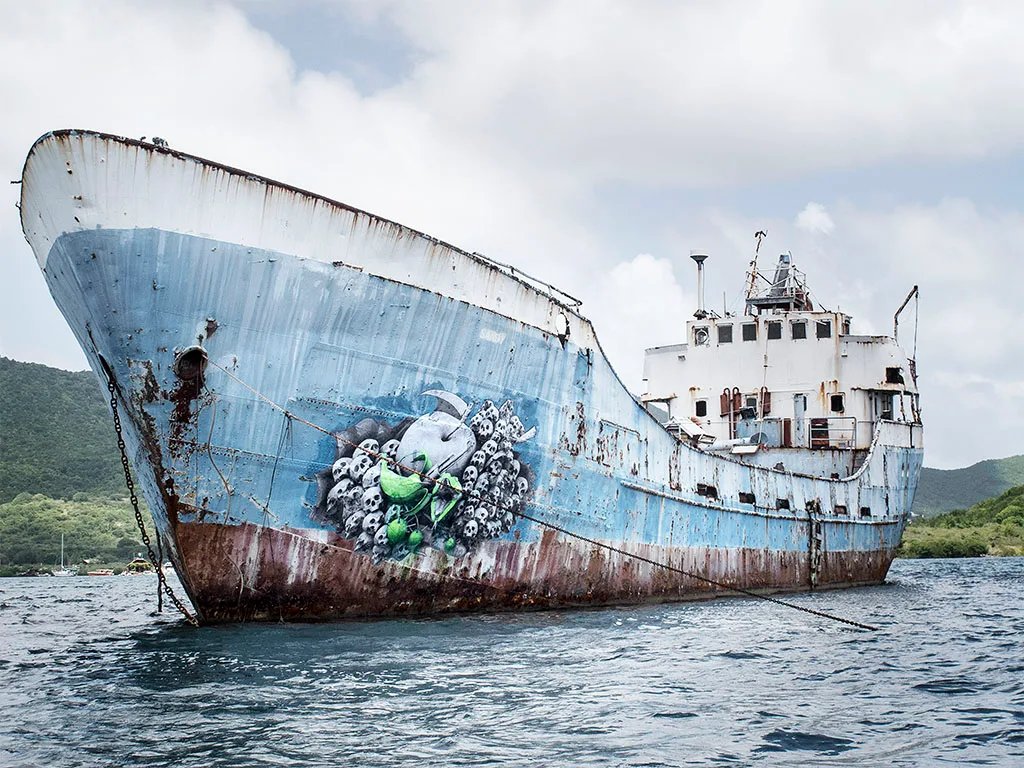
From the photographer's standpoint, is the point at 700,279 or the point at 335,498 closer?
the point at 335,498

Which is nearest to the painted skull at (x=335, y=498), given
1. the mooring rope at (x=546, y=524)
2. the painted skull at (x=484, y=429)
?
the mooring rope at (x=546, y=524)

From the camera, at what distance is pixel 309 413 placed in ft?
36.8

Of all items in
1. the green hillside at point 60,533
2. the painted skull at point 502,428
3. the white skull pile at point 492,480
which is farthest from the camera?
the green hillside at point 60,533

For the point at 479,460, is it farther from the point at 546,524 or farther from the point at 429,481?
the point at 546,524

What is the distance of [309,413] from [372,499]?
1289 mm

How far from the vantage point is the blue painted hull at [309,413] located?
34.8ft

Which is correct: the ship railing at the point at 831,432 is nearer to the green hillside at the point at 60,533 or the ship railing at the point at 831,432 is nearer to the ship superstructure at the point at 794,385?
the ship superstructure at the point at 794,385

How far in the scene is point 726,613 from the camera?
49.8 ft

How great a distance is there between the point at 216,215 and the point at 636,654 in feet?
21.3

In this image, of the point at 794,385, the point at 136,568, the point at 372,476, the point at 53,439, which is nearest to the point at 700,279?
the point at 794,385

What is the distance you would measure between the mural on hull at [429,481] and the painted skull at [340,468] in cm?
1

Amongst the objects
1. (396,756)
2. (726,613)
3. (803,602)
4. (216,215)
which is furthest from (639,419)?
(396,756)

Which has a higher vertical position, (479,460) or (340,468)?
(479,460)

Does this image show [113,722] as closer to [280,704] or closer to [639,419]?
[280,704]
